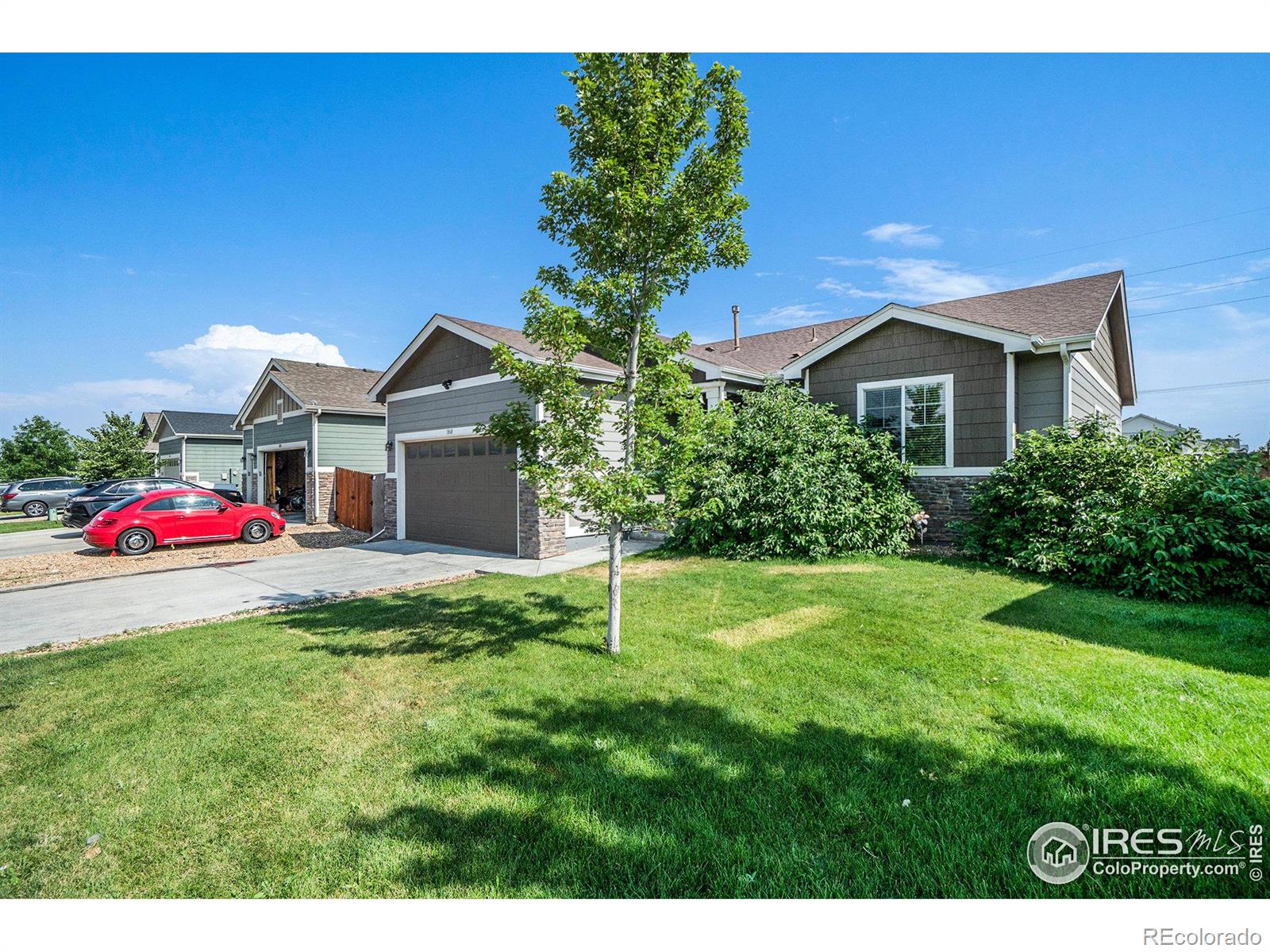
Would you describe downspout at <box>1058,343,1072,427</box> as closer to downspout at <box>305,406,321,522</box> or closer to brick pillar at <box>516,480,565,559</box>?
brick pillar at <box>516,480,565,559</box>

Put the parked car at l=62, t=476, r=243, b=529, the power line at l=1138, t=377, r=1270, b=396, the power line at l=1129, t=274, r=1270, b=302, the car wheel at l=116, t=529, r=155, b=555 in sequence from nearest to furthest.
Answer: the car wheel at l=116, t=529, r=155, b=555 < the parked car at l=62, t=476, r=243, b=529 < the power line at l=1129, t=274, r=1270, b=302 < the power line at l=1138, t=377, r=1270, b=396

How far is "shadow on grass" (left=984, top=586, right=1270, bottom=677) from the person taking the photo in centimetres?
452

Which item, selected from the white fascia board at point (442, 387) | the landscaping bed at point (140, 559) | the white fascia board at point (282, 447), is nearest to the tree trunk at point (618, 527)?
the white fascia board at point (442, 387)

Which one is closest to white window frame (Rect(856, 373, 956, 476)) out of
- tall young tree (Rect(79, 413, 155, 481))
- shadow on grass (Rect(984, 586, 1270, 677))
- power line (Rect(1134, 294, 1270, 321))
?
shadow on grass (Rect(984, 586, 1270, 677))

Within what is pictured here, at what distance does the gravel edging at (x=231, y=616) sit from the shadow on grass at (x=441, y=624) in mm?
392

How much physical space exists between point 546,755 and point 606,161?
465 cm

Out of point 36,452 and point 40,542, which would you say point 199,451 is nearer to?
point 40,542

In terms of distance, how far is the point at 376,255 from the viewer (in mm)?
12023

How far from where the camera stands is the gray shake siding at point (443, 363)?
1199 centimetres

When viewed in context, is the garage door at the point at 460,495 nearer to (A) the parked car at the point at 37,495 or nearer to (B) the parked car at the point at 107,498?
(B) the parked car at the point at 107,498

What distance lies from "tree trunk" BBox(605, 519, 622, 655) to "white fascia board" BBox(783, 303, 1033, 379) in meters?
8.49

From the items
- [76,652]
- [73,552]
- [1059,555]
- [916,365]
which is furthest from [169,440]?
[1059,555]

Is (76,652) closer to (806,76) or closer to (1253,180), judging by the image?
(806,76)

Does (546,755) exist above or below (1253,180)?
below
